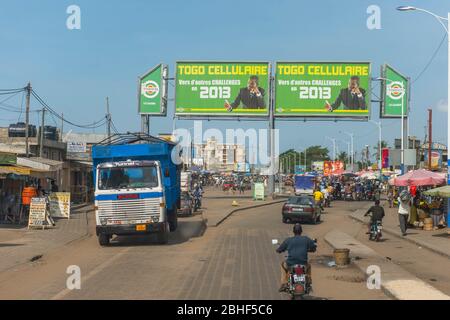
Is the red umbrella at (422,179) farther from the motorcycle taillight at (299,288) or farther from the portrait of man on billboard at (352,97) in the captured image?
the portrait of man on billboard at (352,97)

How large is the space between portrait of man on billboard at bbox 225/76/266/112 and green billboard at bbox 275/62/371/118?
152cm

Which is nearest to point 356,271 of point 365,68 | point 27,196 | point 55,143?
point 27,196

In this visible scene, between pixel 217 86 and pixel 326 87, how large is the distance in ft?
30.1

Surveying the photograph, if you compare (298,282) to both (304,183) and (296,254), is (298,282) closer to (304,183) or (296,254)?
(296,254)

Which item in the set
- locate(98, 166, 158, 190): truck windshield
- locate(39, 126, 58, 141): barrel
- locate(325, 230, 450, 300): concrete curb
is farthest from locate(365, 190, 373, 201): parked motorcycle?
locate(98, 166, 158, 190): truck windshield

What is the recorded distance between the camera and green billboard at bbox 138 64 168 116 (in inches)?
2029

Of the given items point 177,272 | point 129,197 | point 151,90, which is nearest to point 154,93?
point 151,90

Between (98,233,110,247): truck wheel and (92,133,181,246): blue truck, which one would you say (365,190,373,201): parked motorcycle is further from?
(98,233,110,247): truck wheel

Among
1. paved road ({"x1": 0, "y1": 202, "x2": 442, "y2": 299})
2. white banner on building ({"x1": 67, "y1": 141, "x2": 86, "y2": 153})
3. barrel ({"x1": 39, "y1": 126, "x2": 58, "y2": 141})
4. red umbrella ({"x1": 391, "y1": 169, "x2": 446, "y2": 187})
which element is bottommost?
paved road ({"x1": 0, "y1": 202, "x2": 442, "y2": 299})

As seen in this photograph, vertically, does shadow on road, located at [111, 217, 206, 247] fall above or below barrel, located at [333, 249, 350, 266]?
below

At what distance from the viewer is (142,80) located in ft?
171

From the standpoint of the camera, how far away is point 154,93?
51.8 meters

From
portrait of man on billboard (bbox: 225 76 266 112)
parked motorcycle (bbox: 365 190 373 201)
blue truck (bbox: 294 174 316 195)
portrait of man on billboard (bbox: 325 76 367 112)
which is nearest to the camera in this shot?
portrait of man on billboard (bbox: 325 76 367 112)
